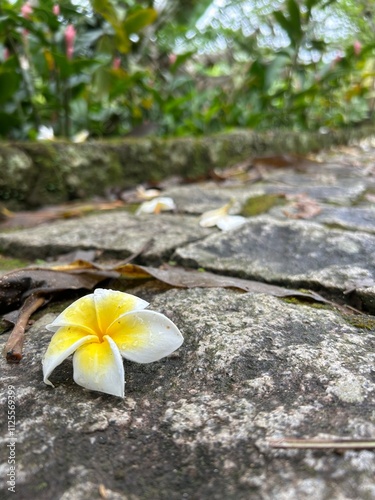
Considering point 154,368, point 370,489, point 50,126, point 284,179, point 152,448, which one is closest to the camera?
point 370,489

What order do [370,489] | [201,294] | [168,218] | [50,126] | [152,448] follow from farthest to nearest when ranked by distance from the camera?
[50,126], [168,218], [201,294], [152,448], [370,489]

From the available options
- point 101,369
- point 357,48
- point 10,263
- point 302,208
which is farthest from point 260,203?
point 357,48

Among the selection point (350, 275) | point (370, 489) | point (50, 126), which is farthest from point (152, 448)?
point (50, 126)

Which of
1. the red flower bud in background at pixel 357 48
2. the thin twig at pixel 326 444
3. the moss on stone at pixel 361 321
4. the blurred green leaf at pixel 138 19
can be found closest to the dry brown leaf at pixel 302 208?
the moss on stone at pixel 361 321

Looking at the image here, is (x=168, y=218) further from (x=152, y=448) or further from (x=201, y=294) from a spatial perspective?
(x=152, y=448)

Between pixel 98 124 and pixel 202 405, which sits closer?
pixel 202 405

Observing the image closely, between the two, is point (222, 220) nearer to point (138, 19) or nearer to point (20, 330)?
point (20, 330)

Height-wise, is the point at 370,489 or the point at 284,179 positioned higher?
the point at 370,489
